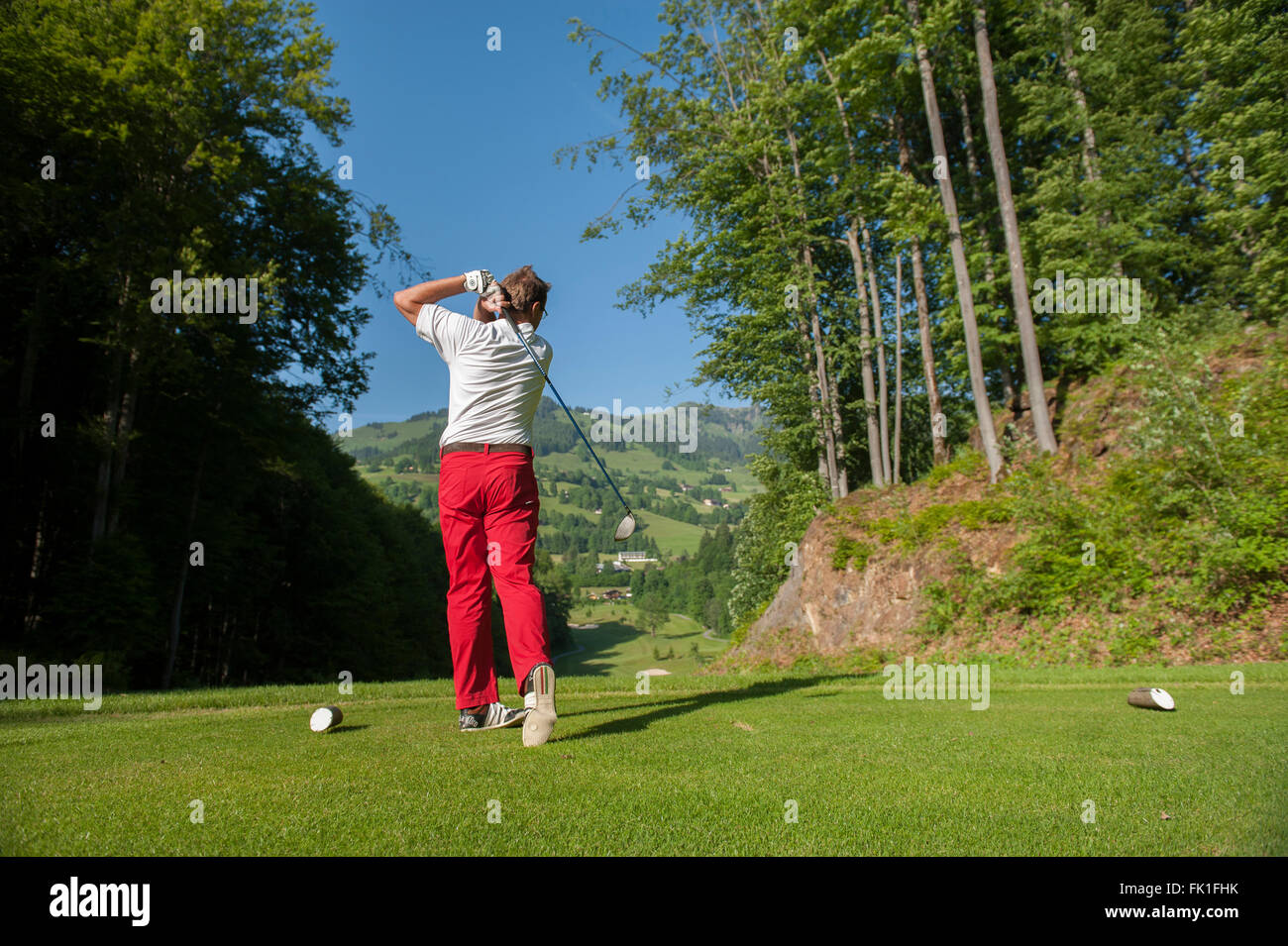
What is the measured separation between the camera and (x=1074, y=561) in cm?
1291

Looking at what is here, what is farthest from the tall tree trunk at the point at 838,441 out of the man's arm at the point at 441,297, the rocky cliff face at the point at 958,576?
the man's arm at the point at 441,297

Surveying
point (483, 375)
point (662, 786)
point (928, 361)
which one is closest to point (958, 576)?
point (928, 361)

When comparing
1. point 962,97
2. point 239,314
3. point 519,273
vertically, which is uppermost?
point 962,97

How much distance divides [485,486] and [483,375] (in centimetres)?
79

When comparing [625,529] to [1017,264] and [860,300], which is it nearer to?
[1017,264]

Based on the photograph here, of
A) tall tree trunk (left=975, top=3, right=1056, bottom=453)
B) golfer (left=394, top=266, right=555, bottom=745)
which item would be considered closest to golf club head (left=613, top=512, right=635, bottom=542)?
golfer (left=394, top=266, right=555, bottom=745)

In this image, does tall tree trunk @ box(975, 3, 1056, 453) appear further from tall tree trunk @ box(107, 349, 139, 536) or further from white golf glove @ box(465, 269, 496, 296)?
tall tree trunk @ box(107, 349, 139, 536)

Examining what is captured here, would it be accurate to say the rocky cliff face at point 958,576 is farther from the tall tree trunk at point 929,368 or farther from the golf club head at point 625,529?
the golf club head at point 625,529

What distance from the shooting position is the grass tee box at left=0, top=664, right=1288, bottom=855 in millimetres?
2266

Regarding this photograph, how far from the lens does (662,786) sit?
2967 millimetres
